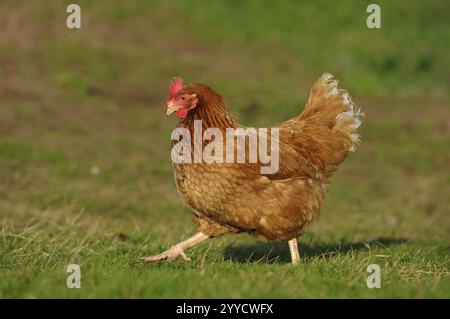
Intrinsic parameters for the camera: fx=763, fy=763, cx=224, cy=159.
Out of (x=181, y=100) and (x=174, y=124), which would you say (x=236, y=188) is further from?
(x=174, y=124)

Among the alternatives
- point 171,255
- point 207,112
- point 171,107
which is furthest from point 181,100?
point 171,255

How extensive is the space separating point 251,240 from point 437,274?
3.14 metres

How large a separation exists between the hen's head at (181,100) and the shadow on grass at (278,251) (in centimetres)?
160

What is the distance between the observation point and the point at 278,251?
8594 mm

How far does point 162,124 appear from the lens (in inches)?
626

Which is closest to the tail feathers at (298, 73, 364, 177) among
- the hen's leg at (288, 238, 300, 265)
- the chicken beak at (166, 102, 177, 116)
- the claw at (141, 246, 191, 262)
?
the hen's leg at (288, 238, 300, 265)

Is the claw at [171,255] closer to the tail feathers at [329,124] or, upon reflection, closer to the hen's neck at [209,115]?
the hen's neck at [209,115]

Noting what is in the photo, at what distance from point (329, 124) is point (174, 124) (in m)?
8.05

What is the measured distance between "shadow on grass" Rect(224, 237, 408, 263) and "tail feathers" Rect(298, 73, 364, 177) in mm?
874

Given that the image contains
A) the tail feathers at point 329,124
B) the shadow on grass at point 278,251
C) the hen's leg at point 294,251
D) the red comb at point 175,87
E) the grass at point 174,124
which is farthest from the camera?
the tail feathers at point 329,124

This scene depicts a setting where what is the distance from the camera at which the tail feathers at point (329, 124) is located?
8.21 metres

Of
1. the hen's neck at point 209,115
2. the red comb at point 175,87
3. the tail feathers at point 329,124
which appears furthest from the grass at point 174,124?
the red comb at point 175,87

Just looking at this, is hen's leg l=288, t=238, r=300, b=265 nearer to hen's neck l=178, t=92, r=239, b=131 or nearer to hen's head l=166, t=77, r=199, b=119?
hen's neck l=178, t=92, r=239, b=131

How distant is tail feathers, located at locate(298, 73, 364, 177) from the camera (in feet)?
26.9
